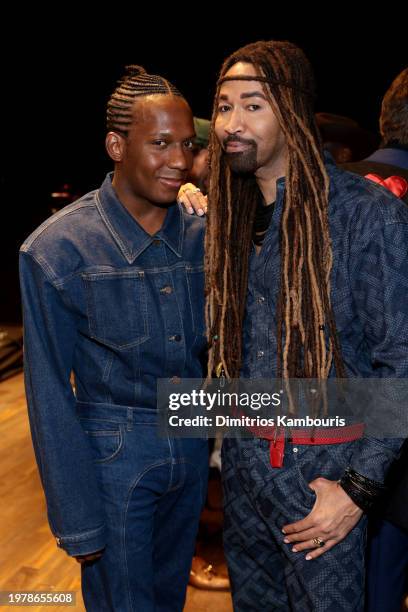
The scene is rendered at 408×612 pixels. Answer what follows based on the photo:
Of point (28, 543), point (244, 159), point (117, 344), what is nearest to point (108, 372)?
point (117, 344)

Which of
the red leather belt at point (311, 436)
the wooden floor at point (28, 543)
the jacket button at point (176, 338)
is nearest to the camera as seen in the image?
the red leather belt at point (311, 436)

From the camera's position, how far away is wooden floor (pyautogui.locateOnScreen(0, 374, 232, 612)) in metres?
2.73

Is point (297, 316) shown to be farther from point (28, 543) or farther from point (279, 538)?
point (28, 543)

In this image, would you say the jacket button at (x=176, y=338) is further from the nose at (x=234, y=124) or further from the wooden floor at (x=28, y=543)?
the wooden floor at (x=28, y=543)

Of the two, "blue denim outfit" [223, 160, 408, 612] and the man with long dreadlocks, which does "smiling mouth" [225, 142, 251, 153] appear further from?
"blue denim outfit" [223, 160, 408, 612]

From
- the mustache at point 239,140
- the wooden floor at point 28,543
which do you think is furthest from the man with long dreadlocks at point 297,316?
the wooden floor at point 28,543

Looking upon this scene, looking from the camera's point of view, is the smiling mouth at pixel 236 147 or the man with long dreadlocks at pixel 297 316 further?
the smiling mouth at pixel 236 147

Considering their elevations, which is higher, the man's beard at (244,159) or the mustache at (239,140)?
the mustache at (239,140)

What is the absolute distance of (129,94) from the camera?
1690 mm

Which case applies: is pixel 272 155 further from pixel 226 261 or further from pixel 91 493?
pixel 91 493

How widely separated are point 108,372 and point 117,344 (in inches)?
3.0

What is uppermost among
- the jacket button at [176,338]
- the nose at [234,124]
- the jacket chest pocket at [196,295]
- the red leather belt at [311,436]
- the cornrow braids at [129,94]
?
the cornrow braids at [129,94]

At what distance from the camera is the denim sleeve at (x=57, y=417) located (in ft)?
5.27

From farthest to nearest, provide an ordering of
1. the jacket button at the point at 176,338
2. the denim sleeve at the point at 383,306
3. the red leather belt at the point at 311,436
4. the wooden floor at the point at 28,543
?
the wooden floor at the point at 28,543, the jacket button at the point at 176,338, the red leather belt at the point at 311,436, the denim sleeve at the point at 383,306
